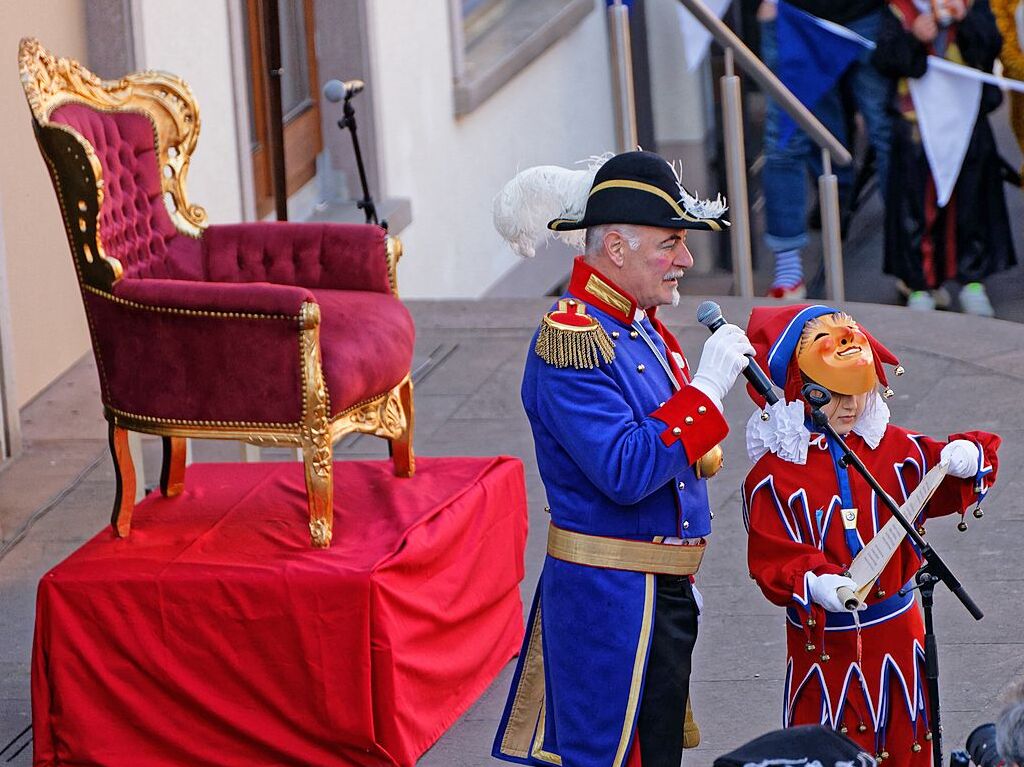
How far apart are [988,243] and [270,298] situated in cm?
429

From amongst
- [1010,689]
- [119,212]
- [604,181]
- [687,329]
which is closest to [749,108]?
[687,329]

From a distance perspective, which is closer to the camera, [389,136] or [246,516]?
[246,516]

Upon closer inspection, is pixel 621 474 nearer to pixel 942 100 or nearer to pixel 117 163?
pixel 117 163

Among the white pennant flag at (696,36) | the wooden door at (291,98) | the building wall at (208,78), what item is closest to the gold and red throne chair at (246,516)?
the building wall at (208,78)

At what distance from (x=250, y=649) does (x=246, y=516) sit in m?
0.45

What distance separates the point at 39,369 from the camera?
6.15 meters

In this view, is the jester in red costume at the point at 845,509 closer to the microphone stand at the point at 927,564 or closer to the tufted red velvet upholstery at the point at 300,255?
the microphone stand at the point at 927,564

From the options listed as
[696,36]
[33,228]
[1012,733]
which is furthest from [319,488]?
[696,36]

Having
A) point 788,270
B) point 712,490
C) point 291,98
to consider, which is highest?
point 291,98

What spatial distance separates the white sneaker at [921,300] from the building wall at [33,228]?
3.40m

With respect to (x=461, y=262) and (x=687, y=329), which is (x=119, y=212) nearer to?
(x=687, y=329)

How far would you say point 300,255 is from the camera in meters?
4.79

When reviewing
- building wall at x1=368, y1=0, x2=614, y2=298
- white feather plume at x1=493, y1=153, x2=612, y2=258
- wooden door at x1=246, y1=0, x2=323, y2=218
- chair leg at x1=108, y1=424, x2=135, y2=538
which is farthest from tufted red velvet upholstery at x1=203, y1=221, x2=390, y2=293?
building wall at x1=368, y1=0, x2=614, y2=298

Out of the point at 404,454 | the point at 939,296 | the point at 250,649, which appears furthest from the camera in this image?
the point at 939,296
